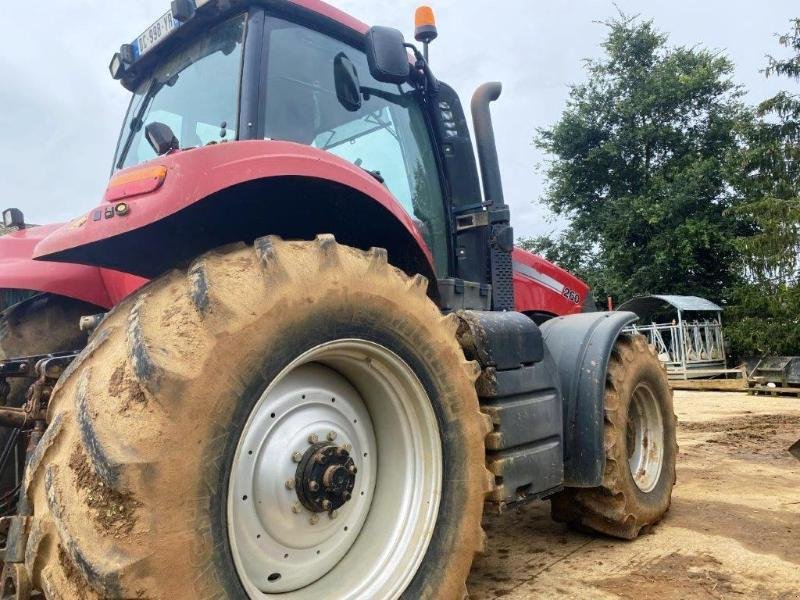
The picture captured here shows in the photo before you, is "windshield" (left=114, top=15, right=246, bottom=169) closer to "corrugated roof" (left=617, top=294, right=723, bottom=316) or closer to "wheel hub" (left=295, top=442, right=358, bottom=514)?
"wheel hub" (left=295, top=442, right=358, bottom=514)

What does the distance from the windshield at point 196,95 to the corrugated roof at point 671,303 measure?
47.7 ft

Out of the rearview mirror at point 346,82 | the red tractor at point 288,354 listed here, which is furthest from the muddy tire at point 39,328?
the rearview mirror at point 346,82

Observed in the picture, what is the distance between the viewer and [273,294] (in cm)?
184

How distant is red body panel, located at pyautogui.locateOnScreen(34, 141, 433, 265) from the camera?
1.83m

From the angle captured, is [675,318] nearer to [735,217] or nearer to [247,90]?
[735,217]

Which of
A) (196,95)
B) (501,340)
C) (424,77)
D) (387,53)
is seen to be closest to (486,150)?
(424,77)

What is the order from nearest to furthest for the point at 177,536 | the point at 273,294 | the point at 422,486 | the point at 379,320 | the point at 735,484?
the point at 177,536 < the point at 273,294 < the point at 379,320 < the point at 422,486 < the point at 735,484

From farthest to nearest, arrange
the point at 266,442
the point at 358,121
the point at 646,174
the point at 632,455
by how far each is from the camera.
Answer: the point at 646,174
the point at 632,455
the point at 358,121
the point at 266,442

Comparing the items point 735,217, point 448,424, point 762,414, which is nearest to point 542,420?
point 448,424

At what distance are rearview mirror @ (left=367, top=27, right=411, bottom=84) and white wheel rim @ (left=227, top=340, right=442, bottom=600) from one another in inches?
44.4

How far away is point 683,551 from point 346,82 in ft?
8.93

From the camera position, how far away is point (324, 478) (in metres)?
2.03

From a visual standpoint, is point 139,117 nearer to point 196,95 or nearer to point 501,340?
point 196,95

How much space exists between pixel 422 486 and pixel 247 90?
159cm
